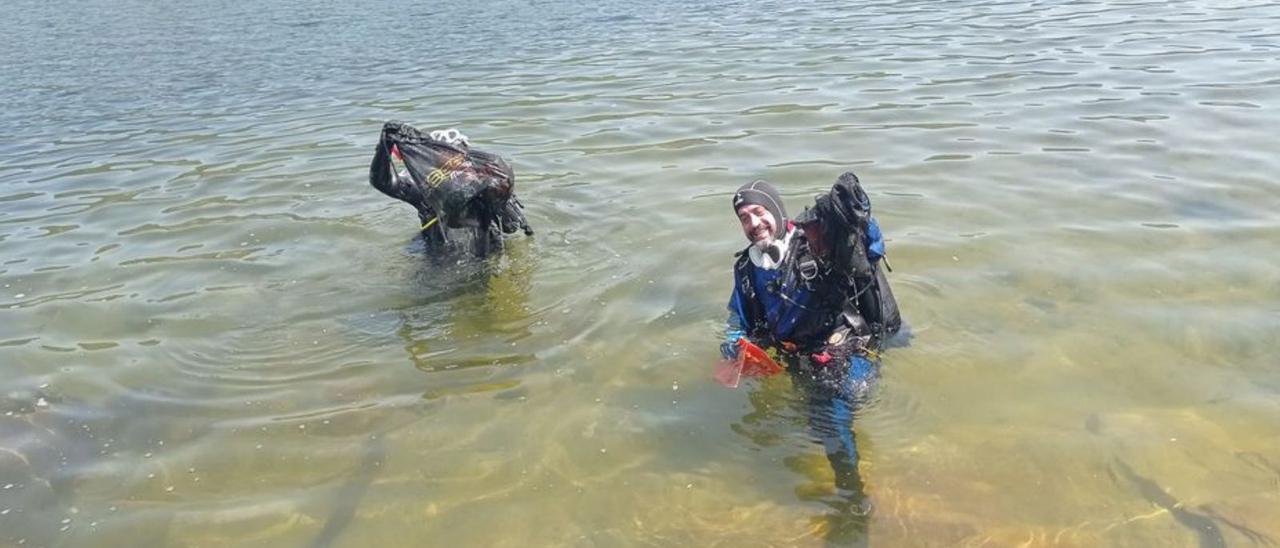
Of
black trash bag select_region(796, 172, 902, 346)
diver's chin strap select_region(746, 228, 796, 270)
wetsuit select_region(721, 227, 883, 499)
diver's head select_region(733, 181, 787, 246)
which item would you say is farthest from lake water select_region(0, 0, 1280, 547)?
diver's head select_region(733, 181, 787, 246)

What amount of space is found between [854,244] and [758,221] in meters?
0.57

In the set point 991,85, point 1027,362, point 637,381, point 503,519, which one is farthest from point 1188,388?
point 991,85

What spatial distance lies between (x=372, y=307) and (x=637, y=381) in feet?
7.59

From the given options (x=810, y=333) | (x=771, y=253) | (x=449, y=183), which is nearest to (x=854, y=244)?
(x=771, y=253)

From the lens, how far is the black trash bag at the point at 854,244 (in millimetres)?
4352

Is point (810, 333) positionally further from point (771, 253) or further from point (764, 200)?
point (764, 200)

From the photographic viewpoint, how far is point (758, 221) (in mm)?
4867

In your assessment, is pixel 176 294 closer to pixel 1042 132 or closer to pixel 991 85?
pixel 1042 132

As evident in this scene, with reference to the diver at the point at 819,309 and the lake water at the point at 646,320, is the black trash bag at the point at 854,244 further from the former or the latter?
the lake water at the point at 646,320

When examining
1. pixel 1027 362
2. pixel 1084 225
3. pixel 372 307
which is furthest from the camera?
pixel 1084 225

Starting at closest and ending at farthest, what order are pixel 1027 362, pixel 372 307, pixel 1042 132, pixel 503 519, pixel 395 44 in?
pixel 503 519 < pixel 1027 362 < pixel 372 307 < pixel 1042 132 < pixel 395 44

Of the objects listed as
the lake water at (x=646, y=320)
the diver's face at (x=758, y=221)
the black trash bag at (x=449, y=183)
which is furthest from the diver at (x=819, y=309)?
the black trash bag at (x=449, y=183)

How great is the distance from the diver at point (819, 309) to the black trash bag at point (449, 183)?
8.36 feet

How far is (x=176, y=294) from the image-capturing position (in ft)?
24.3
